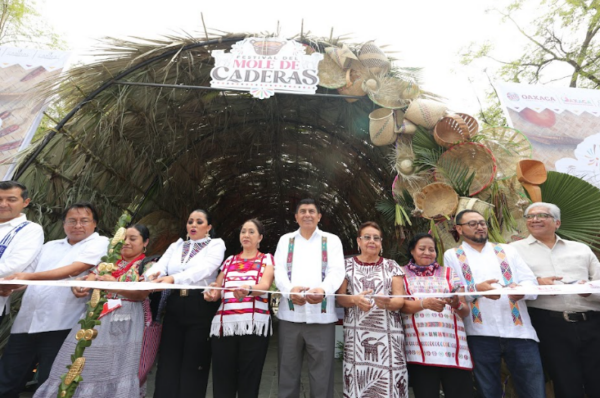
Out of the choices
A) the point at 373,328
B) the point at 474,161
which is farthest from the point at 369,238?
the point at 474,161

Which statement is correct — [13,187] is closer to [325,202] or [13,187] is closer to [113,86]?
[113,86]

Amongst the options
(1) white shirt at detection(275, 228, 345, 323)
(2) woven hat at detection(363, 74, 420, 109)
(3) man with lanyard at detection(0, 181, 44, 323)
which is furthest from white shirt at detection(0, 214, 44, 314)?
(2) woven hat at detection(363, 74, 420, 109)

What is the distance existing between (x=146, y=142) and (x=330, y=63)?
106 inches

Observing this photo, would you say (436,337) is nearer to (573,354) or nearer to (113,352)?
(573,354)

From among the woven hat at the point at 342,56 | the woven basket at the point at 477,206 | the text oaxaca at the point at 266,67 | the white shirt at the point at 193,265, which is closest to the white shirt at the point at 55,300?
the white shirt at the point at 193,265

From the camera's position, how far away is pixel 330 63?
12.3ft

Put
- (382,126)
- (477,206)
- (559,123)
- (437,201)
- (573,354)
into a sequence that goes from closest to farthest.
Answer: (573,354), (477,206), (437,201), (382,126), (559,123)

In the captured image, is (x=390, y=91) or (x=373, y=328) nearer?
(x=373, y=328)

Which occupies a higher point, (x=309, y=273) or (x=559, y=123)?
(x=559, y=123)

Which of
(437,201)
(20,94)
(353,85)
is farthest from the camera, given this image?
(353,85)

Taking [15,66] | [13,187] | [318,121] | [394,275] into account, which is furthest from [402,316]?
[15,66]

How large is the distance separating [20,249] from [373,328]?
2424 mm

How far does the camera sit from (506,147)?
3.36 meters

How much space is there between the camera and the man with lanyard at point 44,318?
2209 mm
